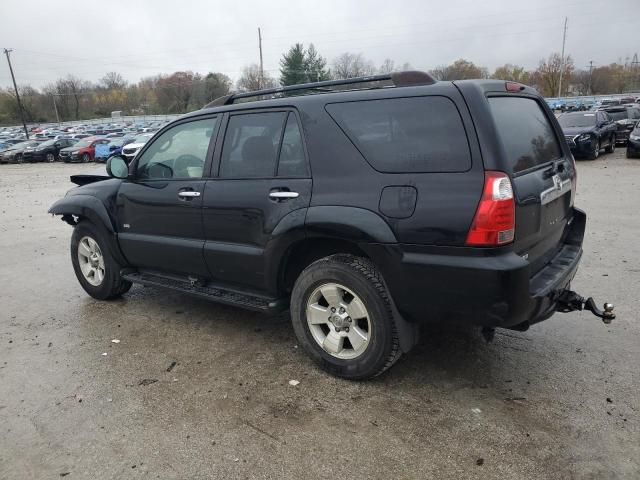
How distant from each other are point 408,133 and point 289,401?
1.85 metres

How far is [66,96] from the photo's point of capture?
9569cm

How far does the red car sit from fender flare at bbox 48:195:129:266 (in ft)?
87.0

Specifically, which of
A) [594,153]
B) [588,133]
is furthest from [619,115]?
[588,133]

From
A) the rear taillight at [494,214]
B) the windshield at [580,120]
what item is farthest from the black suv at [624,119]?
the rear taillight at [494,214]

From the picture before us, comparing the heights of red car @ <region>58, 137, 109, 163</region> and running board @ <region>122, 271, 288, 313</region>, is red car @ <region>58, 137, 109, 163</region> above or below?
below

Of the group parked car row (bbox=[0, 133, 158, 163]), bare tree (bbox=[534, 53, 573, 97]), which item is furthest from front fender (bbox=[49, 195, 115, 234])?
bare tree (bbox=[534, 53, 573, 97])

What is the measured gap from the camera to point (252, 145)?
3840 millimetres

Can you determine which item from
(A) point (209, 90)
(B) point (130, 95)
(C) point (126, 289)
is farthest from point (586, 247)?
(B) point (130, 95)

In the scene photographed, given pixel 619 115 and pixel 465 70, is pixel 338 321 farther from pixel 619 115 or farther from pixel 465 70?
pixel 465 70

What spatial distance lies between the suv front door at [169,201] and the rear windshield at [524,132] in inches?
87.7

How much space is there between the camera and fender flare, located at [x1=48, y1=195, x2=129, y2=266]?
4.88 meters

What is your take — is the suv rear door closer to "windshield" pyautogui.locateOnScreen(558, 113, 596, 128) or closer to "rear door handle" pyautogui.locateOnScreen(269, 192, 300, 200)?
"rear door handle" pyautogui.locateOnScreen(269, 192, 300, 200)

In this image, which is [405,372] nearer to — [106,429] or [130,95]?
[106,429]

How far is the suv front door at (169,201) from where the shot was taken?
4.15m
